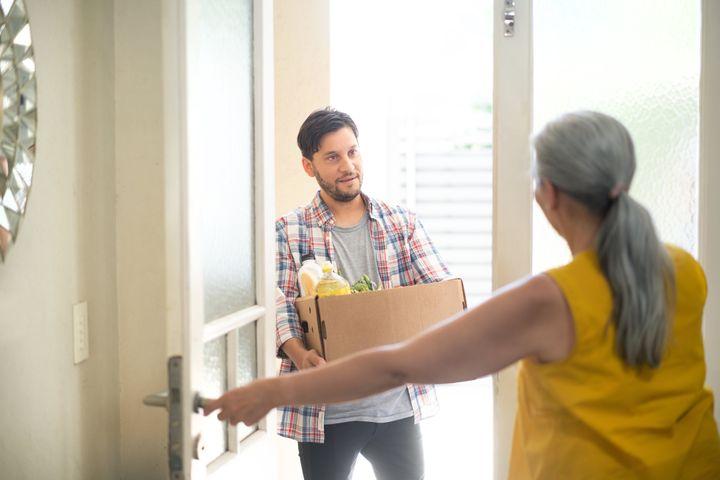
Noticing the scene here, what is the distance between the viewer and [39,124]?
146cm

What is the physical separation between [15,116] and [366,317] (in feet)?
3.12

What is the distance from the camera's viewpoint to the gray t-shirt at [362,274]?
2.08 m

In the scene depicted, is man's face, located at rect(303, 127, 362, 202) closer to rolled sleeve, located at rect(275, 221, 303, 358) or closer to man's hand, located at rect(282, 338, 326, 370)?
rolled sleeve, located at rect(275, 221, 303, 358)

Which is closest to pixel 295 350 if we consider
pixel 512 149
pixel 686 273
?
pixel 512 149

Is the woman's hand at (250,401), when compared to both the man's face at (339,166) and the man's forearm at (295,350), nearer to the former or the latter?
the man's forearm at (295,350)

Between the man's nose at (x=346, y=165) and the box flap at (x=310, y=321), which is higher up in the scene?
the man's nose at (x=346, y=165)

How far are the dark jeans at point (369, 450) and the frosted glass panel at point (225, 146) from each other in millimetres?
521

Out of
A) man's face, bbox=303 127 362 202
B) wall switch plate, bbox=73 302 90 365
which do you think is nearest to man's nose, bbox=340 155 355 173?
man's face, bbox=303 127 362 202

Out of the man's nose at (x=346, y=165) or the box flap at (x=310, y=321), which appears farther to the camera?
the man's nose at (x=346, y=165)

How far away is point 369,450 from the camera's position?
7.09 feet

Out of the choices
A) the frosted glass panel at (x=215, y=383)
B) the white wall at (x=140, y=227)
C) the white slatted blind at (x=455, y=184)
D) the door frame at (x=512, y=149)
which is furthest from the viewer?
the white slatted blind at (x=455, y=184)

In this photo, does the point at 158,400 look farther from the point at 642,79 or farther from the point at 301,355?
the point at 642,79

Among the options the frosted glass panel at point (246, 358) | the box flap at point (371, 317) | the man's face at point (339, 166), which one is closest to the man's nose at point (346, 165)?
the man's face at point (339, 166)

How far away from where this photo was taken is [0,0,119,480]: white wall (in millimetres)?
1411
